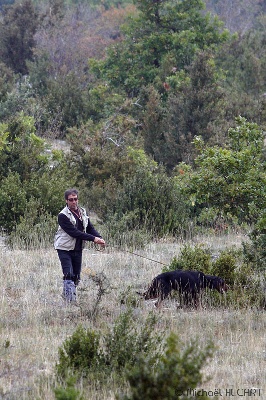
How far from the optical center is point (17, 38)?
126 feet

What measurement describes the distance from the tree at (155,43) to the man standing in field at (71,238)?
866 inches

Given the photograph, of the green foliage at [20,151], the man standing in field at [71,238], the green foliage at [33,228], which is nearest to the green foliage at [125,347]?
the man standing in field at [71,238]

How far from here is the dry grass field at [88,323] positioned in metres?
5.25

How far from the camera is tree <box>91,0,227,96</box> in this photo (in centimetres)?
2991

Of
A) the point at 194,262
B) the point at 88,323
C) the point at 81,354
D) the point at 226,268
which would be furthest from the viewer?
the point at 194,262

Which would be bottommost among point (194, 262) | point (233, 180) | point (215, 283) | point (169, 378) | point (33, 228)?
point (169, 378)

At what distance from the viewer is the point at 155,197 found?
1431 cm

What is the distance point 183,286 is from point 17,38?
108 feet

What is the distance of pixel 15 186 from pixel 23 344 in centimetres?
809

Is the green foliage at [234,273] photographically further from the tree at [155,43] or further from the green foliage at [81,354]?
the tree at [155,43]

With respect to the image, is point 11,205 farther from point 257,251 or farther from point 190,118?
point 190,118

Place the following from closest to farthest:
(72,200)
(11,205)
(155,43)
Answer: (72,200) < (11,205) < (155,43)

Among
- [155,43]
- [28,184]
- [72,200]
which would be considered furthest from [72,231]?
[155,43]

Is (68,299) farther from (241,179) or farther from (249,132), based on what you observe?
(249,132)
